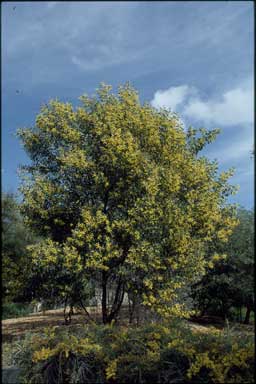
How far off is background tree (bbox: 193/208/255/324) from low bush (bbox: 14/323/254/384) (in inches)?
375

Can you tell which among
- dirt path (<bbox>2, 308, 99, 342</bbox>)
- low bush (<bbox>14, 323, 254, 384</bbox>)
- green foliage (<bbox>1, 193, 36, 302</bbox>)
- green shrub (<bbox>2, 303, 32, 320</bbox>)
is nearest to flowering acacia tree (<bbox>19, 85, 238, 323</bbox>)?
green foliage (<bbox>1, 193, 36, 302</bbox>)

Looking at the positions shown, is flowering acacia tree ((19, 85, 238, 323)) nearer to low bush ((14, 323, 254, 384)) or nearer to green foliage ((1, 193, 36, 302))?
green foliage ((1, 193, 36, 302))

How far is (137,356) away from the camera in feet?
18.0

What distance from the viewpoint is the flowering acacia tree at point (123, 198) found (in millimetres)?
10570

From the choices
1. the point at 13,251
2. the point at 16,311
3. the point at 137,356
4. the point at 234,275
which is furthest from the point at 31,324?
→ the point at 137,356

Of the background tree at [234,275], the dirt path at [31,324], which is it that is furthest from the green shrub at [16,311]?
the background tree at [234,275]

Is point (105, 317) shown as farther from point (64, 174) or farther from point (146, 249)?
point (64, 174)

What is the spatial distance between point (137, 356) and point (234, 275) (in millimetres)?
12471

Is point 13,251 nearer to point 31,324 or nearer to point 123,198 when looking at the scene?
point 31,324

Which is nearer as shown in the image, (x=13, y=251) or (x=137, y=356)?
→ (x=137, y=356)

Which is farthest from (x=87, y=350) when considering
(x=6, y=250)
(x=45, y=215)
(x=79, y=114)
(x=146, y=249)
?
(x=6, y=250)

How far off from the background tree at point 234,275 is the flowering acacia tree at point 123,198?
3.54 meters

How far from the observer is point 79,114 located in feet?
40.1

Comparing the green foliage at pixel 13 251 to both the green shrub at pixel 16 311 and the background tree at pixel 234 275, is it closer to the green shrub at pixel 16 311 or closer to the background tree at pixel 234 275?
the green shrub at pixel 16 311
